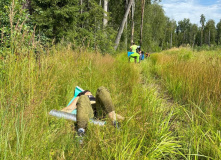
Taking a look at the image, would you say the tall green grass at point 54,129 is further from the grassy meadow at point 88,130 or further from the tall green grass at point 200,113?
the tall green grass at point 200,113

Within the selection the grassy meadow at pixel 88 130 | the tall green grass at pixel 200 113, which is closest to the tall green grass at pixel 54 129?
the grassy meadow at pixel 88 130

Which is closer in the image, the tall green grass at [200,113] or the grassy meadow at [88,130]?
the grassy meadow at [88,130]

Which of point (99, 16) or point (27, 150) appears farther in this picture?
point (99, 16)

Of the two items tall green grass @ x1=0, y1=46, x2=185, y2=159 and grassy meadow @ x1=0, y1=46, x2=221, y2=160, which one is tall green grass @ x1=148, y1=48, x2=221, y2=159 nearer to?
grassy meadow @ x1=0, y1=46, x2=221, y2=160

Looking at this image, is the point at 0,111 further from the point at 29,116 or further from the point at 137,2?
the point at 137,2

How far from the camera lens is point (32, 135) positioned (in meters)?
1.26

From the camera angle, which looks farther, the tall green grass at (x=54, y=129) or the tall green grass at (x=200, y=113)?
the tall green grass at (x=200, y=113)

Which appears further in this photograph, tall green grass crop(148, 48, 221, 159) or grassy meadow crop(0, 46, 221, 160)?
tall green grass crop(148, 48, 221, 159)

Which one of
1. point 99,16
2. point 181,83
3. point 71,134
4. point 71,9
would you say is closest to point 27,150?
point 71,134

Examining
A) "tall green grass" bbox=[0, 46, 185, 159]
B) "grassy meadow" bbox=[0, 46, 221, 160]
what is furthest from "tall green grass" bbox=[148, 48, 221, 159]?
"tall green grass" bbox=[0, 46, 185, 159]

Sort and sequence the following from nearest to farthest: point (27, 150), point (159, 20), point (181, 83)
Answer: point (27, 150) < point (181, 83) < point (159, 20)

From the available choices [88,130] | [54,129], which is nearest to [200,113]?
[88,130]

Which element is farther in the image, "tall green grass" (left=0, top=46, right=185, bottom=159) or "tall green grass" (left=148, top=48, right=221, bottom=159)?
"tall green grass" (left=148, top=48, right=221, bottom=159)

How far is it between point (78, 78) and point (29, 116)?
2.09m
